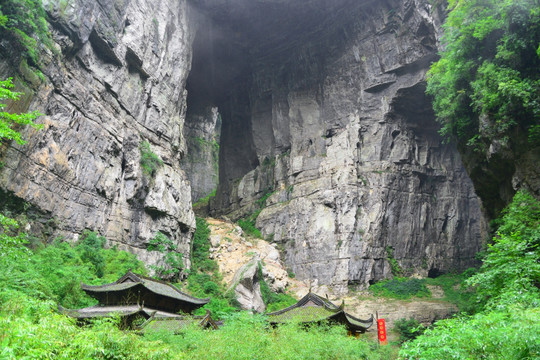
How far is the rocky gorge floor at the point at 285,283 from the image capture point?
974 inches

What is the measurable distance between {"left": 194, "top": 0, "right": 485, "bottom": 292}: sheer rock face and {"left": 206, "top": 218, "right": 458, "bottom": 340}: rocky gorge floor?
3.85 ft

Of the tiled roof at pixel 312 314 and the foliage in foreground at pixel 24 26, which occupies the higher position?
the foliage in foreground at pixel 24 26

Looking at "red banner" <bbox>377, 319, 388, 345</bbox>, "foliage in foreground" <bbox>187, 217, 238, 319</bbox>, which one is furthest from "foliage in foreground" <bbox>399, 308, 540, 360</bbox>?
"foliage in foreground" <bbox>187, 217, 238, 319</bbox>

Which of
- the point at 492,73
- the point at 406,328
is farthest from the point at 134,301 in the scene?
the point at 492,73

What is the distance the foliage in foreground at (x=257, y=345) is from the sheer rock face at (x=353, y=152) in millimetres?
17192

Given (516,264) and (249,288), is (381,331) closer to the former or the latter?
(249,288)

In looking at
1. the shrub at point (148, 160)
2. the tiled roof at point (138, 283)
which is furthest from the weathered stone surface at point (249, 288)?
the shrub at point (148, 160)

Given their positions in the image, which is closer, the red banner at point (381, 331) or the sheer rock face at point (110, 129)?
the sheer rock face at point (110, 129)

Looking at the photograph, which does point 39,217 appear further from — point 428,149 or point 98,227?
point 428,149

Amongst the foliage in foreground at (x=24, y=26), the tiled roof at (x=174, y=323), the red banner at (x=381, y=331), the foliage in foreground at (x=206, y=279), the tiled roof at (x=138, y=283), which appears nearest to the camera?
the tiled roof at (x=174, y=323)

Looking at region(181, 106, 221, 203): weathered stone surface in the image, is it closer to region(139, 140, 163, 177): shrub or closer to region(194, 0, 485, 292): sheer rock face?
region(194, 0, 485, 292): sheer rock face

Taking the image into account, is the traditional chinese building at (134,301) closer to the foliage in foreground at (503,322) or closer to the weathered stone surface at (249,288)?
the weathered stone surface at (249,288)

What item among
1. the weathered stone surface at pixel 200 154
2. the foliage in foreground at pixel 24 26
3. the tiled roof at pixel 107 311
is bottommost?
the tiled roof at pixel 107 311

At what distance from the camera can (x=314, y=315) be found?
612 inches
